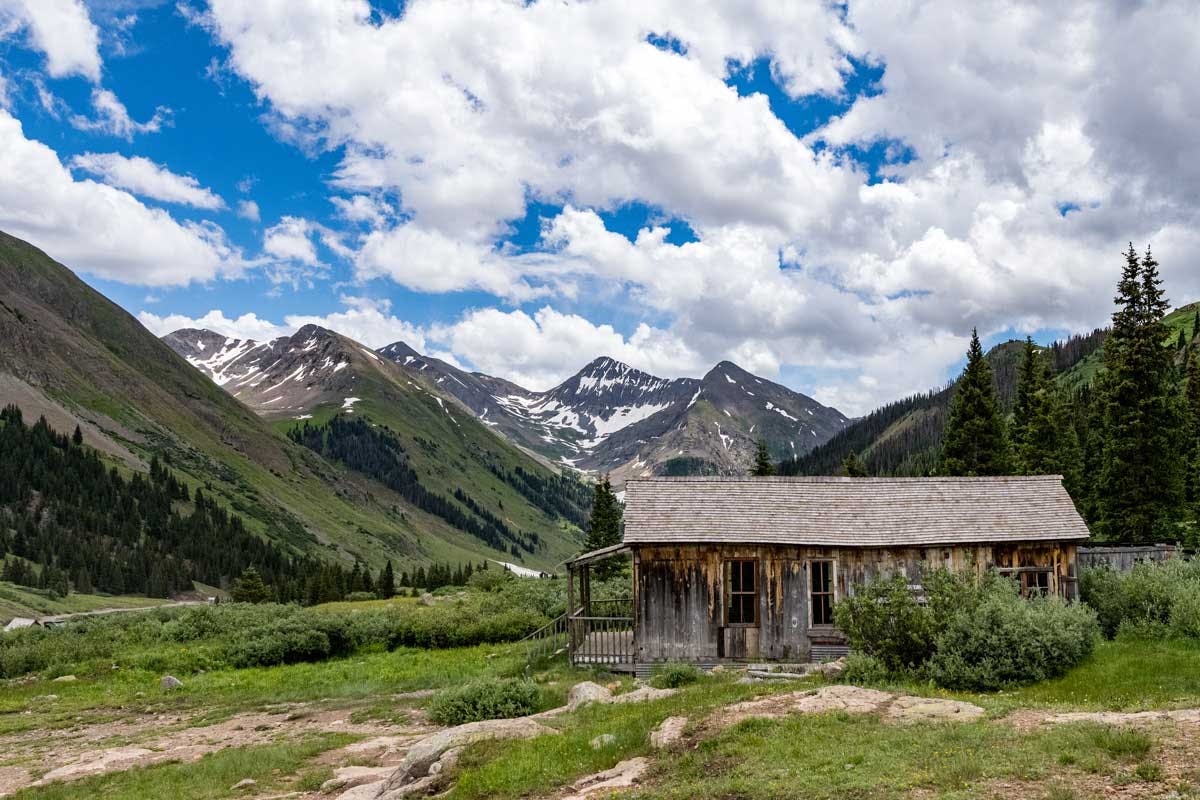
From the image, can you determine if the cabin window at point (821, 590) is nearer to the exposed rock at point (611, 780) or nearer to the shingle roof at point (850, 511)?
the shingle roof at point (850, 511)

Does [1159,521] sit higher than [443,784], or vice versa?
[1159,521]

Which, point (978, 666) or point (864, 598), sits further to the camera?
point (864, 598)

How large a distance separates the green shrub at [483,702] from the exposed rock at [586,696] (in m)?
1.24

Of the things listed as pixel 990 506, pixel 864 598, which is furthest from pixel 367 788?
pixel 990 506

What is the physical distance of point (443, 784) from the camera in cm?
1409

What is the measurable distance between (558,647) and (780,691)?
15738mm

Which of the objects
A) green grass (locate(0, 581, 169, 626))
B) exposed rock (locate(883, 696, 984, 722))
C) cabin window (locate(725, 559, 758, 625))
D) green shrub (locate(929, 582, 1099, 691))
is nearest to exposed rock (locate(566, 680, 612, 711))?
exposed rock (locate(883, 696, 984, 722))

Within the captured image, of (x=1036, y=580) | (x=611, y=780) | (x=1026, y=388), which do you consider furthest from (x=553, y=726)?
(x=1026, y=388)

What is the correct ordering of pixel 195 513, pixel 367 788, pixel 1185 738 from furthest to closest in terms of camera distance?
pixel 195 513
pixel 367 788
pixel 1185 738

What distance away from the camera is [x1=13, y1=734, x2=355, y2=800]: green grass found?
15.8 metres

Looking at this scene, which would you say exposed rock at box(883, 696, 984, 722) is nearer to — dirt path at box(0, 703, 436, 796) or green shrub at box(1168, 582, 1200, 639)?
green shrub at box(1168, 582, 1200, 639)

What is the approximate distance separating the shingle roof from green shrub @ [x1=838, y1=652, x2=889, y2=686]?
7737mm

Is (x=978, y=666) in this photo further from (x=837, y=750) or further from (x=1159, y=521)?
(x=1159, y=521)

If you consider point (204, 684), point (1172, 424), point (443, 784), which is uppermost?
point (1172, 424)
